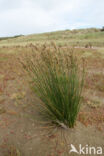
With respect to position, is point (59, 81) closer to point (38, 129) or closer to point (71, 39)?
point (38, 129)

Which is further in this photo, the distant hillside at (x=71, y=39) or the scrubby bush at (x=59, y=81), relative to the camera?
the distant hillside at (x=71, y=39)

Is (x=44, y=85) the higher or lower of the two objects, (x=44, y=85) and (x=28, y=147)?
the higher

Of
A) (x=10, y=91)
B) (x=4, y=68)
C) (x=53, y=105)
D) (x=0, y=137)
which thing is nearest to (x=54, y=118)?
(x=53, y=105)

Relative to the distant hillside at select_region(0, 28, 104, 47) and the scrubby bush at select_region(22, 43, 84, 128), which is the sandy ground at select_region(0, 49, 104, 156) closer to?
the scrubby bush at select_region(22, 43, 84, 128)

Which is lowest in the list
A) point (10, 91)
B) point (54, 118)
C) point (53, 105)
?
point (10, 91)

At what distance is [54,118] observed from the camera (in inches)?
102

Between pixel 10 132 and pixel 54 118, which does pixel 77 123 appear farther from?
pixel 10 132

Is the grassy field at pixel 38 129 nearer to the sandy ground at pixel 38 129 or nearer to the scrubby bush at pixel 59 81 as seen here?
the sandy ground at pixel 38 129

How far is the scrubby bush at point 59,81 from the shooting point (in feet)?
7.55

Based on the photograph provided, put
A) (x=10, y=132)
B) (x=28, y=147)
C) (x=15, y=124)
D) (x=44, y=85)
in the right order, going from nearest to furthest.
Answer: (x=28, y=147) < (x=44, y=85) < (x=10, y=132) < (x=15, y=124)

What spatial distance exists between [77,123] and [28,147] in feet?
3.18

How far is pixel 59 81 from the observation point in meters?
2.28

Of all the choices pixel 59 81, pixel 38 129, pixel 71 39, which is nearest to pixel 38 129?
pixel 38 129

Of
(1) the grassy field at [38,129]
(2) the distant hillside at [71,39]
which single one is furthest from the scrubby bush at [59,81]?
(2) the distant hillside at [71,39]
